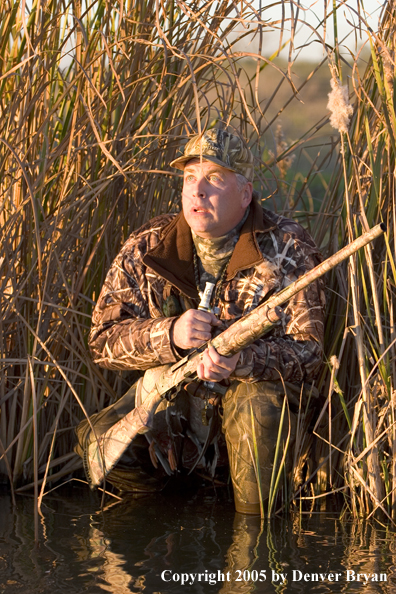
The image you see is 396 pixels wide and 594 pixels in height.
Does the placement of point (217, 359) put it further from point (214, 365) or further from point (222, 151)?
point (222, 151)

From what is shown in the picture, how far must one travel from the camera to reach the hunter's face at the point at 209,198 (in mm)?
3107

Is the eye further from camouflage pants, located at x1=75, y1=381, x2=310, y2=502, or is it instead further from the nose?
camouflage pants, located at x1=75, y1=381, x2=310, y2=502

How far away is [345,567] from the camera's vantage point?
2471mm

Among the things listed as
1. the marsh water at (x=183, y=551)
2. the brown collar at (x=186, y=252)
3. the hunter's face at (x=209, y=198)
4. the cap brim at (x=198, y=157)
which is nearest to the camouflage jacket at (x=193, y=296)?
the brown collar at (x=186, y=252)

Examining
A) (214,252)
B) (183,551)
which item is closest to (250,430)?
(183,551)

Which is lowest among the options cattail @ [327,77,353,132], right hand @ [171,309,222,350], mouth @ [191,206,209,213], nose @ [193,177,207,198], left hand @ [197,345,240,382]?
left hand @ [197,345,240,382]

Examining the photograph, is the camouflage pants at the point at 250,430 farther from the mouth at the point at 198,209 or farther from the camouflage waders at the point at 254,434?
the mouth at the point at 198,209

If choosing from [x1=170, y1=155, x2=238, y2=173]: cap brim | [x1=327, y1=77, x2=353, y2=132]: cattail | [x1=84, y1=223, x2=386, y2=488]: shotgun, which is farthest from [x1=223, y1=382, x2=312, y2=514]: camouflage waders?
[x1=327, y1=77, x2=353, y2=132]: cattail

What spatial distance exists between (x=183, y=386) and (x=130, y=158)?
1.08 metres

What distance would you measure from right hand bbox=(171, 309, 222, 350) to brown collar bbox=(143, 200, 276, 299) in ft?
1.24

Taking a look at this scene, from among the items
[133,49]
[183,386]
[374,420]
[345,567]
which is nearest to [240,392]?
[183,386]

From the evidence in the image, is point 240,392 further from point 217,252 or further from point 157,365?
point 217,252

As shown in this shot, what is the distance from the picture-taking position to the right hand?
9.31ft

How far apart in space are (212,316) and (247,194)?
663 millimetres
